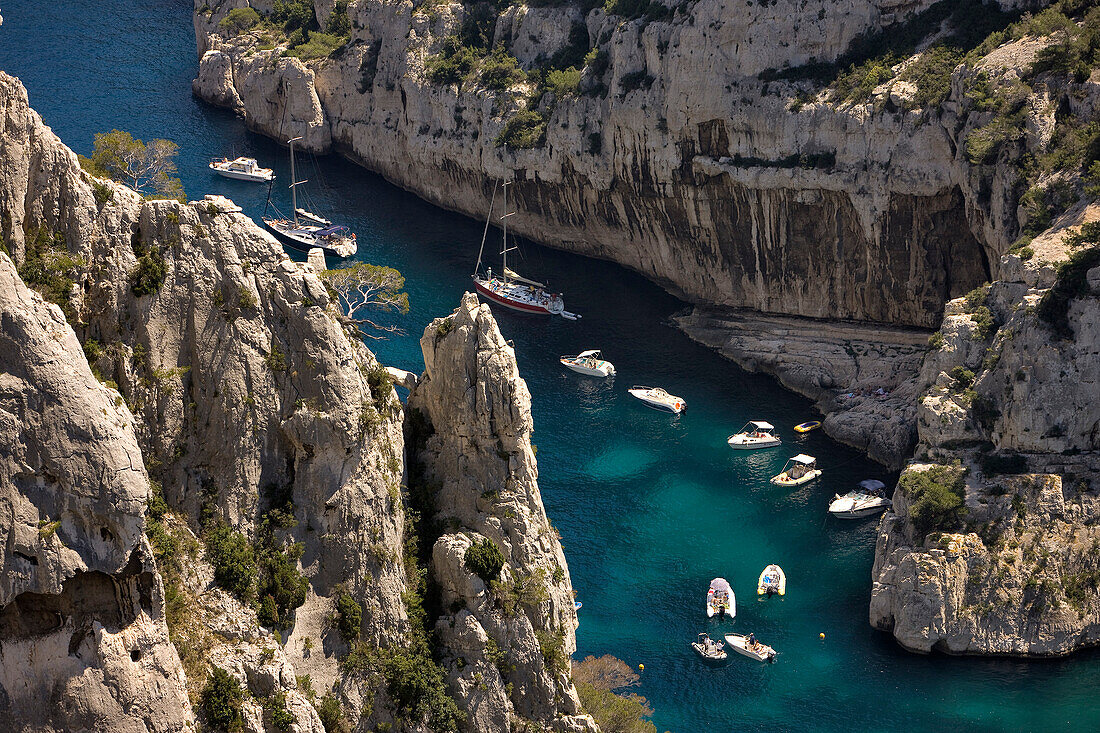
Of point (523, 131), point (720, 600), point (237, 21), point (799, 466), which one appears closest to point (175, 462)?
point (720, 600)

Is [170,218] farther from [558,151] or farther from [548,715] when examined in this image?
[558,151]

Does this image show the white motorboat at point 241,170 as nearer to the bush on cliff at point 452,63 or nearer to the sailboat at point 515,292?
the bush on cliff at point 452,63

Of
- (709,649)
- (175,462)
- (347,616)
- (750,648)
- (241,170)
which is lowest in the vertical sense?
(709,649)

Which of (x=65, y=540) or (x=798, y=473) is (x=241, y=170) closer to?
(x=798, y=473)

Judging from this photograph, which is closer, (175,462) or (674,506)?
(175,462)

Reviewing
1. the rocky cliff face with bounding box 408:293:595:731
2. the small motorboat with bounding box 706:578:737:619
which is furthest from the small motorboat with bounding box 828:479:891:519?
A: the rocky cliff face with bounding box 408:293:595:731

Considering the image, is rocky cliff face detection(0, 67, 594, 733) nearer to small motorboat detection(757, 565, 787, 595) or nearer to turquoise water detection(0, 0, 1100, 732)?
turquoise water detection(0, 0, 1100, 732)

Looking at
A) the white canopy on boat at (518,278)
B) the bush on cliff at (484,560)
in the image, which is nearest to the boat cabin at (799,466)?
the white canopy on boat at (518,278)
